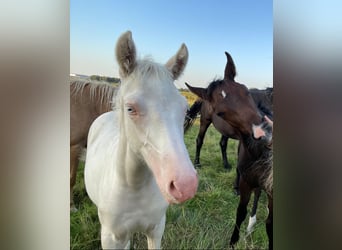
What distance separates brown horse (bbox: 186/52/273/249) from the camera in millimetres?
1240

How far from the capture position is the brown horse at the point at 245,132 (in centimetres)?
124

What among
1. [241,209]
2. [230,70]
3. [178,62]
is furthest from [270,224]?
[178,62]

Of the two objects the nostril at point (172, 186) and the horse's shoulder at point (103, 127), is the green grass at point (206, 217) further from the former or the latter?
the nostril at point (172, 186)

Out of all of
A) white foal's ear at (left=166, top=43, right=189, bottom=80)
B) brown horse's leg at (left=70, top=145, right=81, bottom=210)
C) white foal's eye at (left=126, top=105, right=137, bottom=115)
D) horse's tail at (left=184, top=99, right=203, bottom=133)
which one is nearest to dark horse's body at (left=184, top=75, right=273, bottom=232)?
horse's tail at (left=184, top=99, right=203, bottom=133)

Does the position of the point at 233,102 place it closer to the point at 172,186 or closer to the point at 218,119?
the point at 218,119

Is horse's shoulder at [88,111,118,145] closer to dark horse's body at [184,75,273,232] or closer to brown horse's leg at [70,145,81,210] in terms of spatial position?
brown horse's leg at [70,145,81,210]

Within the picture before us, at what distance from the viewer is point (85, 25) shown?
1214mm

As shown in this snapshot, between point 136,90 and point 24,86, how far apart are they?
455mm

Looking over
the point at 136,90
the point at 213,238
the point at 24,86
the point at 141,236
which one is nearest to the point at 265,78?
the point at 136,90

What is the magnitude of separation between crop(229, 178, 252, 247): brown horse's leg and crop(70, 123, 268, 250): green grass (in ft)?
0.05

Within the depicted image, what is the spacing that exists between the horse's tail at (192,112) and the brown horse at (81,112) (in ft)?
1.03

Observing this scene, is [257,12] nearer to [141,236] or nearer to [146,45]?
[146,45]

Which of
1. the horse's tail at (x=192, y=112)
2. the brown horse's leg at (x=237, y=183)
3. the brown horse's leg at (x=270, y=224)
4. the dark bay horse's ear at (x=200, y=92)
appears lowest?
the brown horse's leg at (x=270, y=224)

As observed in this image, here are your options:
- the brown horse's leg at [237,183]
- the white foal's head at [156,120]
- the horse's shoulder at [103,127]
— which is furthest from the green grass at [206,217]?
the white foal's head at [156,120]
